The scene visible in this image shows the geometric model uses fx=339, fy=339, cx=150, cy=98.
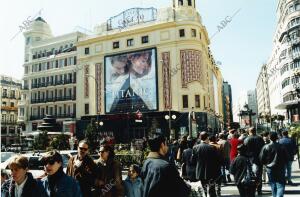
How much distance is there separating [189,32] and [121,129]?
14.9 meters

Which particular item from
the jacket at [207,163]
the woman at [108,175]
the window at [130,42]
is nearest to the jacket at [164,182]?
the woman at [108,175]

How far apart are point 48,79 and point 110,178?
50.3m

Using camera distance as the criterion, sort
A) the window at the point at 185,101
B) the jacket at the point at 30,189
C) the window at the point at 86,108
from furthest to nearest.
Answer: the window at the point at 86,108
the window at the point at 185,101
the jacket at the point at 30,189

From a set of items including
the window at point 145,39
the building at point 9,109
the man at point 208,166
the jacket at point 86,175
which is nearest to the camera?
the jacket at point 86,175

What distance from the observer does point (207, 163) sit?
7766 millimetres

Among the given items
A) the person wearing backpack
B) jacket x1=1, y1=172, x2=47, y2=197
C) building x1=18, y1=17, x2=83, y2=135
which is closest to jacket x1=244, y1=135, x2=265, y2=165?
the person wearing backpack

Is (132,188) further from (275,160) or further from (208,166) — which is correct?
(275,160)

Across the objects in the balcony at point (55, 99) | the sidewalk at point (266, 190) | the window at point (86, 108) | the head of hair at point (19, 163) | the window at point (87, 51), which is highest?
the window at point (87, 51)

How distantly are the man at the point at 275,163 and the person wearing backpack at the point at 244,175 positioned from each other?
4.23 ft

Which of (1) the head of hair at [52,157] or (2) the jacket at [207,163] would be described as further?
(2) the jacket at [207,163]

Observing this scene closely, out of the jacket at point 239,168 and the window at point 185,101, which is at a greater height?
the window at point 185,101

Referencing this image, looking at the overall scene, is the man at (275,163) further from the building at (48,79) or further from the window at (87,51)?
the building at (48,79)

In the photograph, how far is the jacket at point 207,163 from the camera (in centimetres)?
775

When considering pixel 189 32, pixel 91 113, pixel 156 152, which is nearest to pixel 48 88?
pixel 91 113
